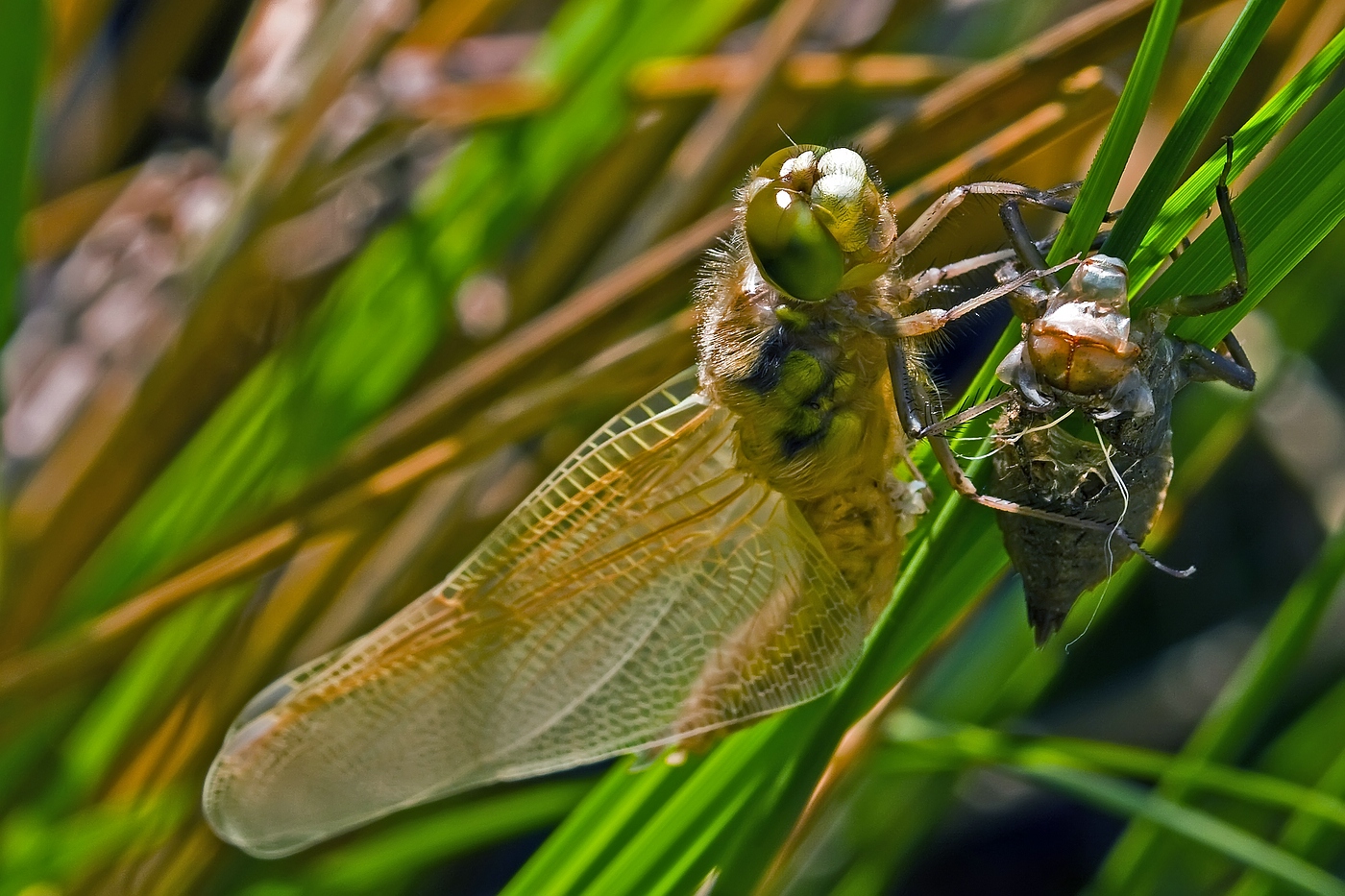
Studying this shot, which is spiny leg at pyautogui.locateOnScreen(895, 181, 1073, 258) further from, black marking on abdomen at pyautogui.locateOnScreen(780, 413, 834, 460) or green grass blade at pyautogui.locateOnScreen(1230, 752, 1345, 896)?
green grass blade at pyautogui.locateOnScreen(1230, 752, 1345, 896)

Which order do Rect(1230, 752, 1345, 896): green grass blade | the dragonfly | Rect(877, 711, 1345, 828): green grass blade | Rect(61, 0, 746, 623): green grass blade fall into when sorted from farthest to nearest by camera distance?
Rect(61, 0, 746, 623): green grass blade → Rect(1230, 752, 1345, 896): green grass blade → Rect(877, 711, 1345, 828): green grass blade → the dragonfly

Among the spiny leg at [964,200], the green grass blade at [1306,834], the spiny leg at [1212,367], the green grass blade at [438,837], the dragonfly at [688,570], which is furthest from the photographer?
the green grass blade at [438,837]

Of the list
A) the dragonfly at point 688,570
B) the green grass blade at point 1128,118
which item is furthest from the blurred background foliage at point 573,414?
the dragonfly at point 688,570

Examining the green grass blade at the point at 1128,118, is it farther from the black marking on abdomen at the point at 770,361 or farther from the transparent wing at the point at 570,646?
the transparent wing at the point at 570,646

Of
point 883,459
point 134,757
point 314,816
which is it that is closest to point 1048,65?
point 883,459

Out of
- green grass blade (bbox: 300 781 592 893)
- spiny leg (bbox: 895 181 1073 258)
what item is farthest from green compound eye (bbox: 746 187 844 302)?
green grass blade (bbox: 300 781 592 893)

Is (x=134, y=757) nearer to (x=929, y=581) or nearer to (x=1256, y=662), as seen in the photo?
(x=929, y=581)
